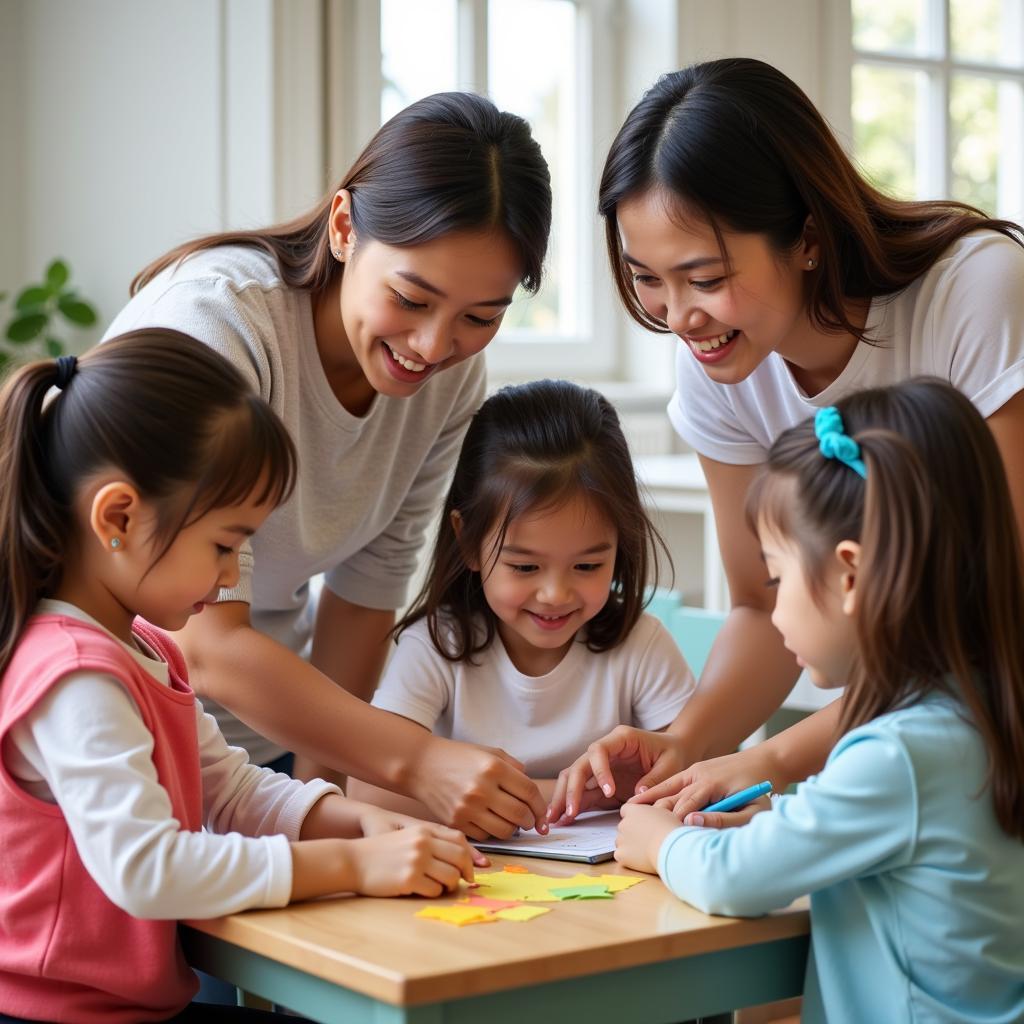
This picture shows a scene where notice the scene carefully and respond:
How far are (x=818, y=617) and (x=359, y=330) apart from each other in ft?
2.10

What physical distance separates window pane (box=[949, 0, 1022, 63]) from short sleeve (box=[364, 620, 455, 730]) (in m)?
3.36

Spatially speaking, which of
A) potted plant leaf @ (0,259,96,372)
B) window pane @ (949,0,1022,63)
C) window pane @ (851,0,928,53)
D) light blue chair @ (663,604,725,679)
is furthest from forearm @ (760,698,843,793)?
window pane @ (949,0,1022,63)

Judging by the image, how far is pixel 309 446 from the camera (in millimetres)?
1728

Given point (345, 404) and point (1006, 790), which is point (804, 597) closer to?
point (1006, 790)

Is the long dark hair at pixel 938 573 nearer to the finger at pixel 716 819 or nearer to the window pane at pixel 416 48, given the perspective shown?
the finger at pixel 716 819

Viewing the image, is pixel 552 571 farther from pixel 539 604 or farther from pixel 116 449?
pixel 116 449

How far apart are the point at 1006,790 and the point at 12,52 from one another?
3.05 meters

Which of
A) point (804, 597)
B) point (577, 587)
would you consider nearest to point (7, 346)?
point (577, 587)

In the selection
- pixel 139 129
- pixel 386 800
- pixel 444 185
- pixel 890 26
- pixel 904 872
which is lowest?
pixel 386 800

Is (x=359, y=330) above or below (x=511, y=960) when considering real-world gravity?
above

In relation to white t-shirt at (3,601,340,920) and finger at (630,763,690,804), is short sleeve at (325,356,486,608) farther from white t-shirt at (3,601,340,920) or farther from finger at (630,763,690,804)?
white t-shirt at (3,601,340,920)

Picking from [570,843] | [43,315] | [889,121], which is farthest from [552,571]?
[889,121]

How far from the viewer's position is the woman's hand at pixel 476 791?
141 cm

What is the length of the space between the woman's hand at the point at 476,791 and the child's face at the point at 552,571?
9.5 inches
